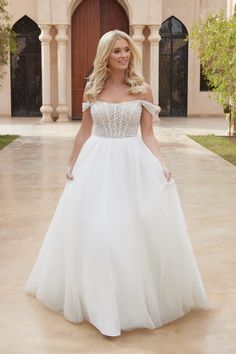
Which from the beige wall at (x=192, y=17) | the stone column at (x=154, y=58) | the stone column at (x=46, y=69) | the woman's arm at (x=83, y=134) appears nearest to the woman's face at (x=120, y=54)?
the woman's arm at (x=83, y=134)

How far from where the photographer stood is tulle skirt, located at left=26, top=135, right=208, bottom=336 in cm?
374

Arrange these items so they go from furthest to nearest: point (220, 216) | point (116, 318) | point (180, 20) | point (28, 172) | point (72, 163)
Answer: point (180, 20)
point (28, 172)
point (220, 216)
point (72, 163)
point (116, 318)

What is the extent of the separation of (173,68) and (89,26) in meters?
4.02

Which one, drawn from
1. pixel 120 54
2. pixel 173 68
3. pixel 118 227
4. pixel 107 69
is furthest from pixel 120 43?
pixel 173 68

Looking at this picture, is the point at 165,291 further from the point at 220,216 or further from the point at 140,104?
the point at 220,216

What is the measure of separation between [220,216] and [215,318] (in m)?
3.19

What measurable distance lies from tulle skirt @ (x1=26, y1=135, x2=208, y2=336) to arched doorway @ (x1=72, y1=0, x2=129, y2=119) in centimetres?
2059

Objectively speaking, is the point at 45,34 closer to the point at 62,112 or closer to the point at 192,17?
the point at 62,112

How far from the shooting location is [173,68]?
84.2 feet

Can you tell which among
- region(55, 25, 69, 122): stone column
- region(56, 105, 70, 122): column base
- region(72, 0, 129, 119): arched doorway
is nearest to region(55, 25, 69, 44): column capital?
region(55, 25, 69, 122): stone column

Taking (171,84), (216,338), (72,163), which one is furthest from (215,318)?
(171,84)

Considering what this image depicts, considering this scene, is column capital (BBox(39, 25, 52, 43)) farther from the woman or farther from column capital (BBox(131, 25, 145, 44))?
the woman

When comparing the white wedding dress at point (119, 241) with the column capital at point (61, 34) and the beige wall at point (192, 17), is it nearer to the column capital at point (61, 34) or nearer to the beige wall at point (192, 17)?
the column capital at point (61, 34)

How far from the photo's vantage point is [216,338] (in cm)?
374
